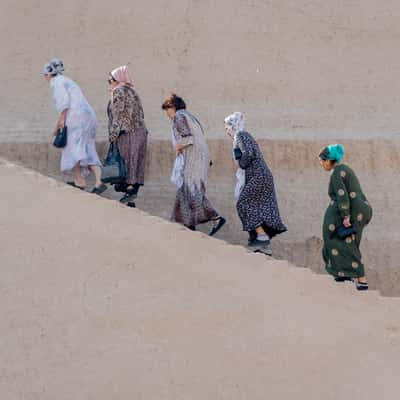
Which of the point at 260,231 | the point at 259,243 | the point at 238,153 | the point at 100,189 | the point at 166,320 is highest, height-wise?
the point at 238,153

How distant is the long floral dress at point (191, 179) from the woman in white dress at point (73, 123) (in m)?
0.93

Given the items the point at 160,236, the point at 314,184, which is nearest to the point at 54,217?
the point at 160,236

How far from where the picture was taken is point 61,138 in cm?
1402

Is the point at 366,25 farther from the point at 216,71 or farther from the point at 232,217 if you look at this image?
the point at 232,217

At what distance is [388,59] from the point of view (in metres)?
17.6

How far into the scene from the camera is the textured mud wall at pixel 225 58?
16828 millimetres

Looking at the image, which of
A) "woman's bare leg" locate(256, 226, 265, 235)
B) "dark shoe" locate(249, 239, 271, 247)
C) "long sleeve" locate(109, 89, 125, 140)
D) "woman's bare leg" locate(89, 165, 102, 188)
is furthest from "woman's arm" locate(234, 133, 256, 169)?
"woman's bare leg" locate(89, 165, 102, 188)

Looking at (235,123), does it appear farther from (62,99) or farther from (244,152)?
(62,99)

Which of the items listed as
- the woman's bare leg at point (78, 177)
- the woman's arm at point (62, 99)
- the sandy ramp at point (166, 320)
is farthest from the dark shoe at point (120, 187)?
the sandy ramp at point (166, 320)

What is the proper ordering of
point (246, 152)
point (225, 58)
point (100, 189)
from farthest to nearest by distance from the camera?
point (225, 58) → point (100, 189) → point (246, 152)

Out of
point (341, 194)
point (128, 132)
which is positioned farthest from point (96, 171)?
point (341, 194)

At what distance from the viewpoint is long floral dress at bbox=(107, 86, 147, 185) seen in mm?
13844

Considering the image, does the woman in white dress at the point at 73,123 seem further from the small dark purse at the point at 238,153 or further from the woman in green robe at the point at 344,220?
the woman in green robe at the point at 344,220

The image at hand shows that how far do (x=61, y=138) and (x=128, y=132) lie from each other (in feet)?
2.13
